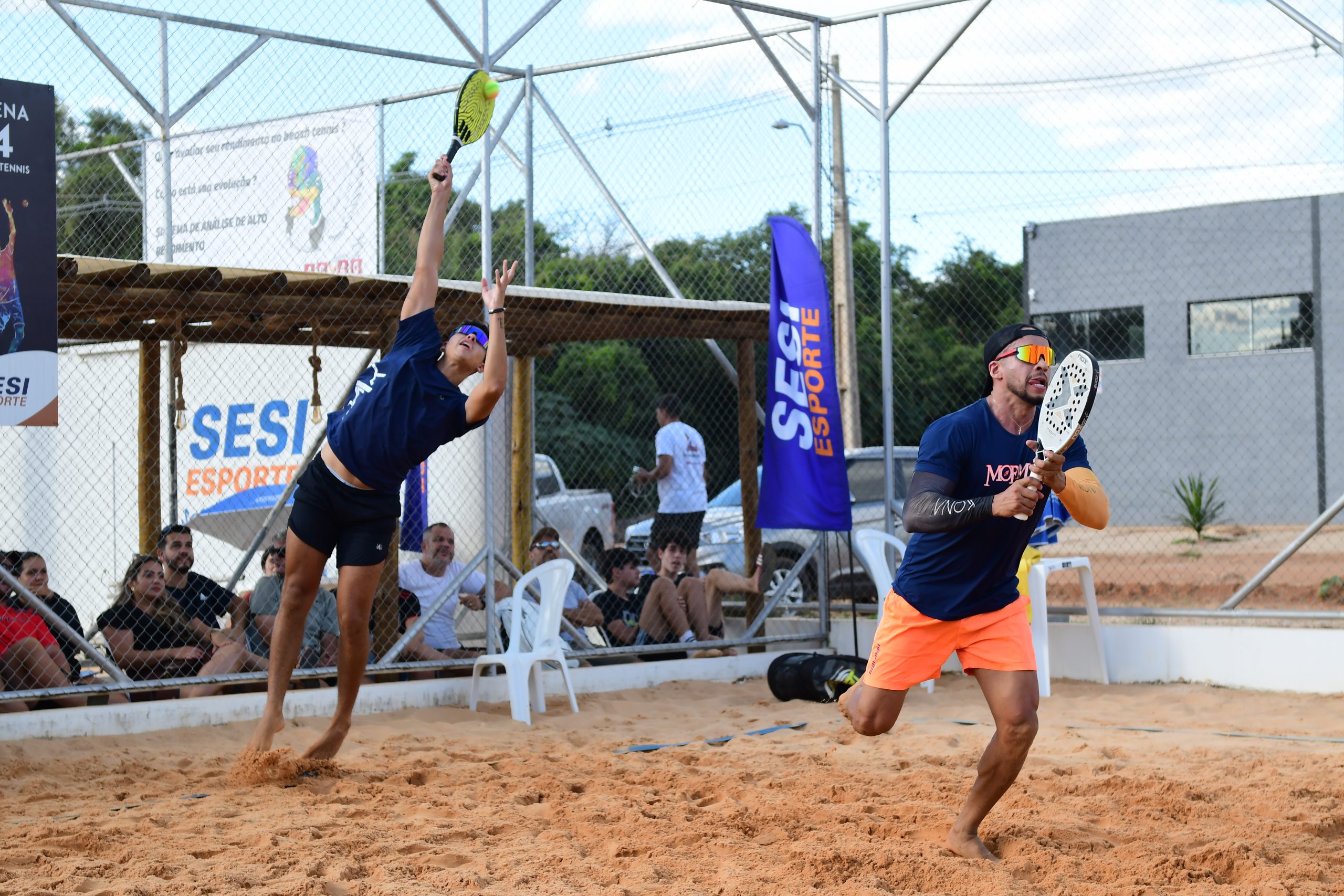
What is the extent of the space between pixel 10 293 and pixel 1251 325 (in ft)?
66.1

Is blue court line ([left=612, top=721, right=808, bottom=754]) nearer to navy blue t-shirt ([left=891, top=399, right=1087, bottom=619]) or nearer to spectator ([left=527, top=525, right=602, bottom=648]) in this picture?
spectator ([left=527, top=525, right=602, bottom=648])

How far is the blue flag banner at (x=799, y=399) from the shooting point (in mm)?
8781

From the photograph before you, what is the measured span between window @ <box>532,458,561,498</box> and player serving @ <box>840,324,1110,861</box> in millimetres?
11222

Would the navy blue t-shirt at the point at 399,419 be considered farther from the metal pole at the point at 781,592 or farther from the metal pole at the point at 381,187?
the metal pole at the point at 381,187

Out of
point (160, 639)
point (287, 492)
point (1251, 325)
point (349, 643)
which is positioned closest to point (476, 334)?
point (349, 643)

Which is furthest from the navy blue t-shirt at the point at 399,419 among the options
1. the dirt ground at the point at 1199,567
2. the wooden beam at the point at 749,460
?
the dirt ground at the point at 1199,567

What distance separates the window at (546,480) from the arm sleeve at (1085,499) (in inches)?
457

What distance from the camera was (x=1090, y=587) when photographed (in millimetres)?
8641

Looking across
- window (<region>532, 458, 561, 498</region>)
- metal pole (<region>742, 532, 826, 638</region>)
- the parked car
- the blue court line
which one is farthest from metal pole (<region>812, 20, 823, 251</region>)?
window (<region>532, 458, 561, 498</region>)

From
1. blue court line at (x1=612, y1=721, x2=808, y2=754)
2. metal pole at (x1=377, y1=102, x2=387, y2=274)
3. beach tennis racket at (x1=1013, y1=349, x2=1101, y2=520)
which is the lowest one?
blue court line at (x1=612, y1=721, x2=808, y2=754)

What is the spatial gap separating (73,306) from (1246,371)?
1952cm

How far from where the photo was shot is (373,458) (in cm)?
537

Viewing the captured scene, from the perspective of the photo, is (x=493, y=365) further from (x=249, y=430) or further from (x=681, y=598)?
(x=249, y=430)

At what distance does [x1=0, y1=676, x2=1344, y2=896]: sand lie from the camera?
405 centimetres
